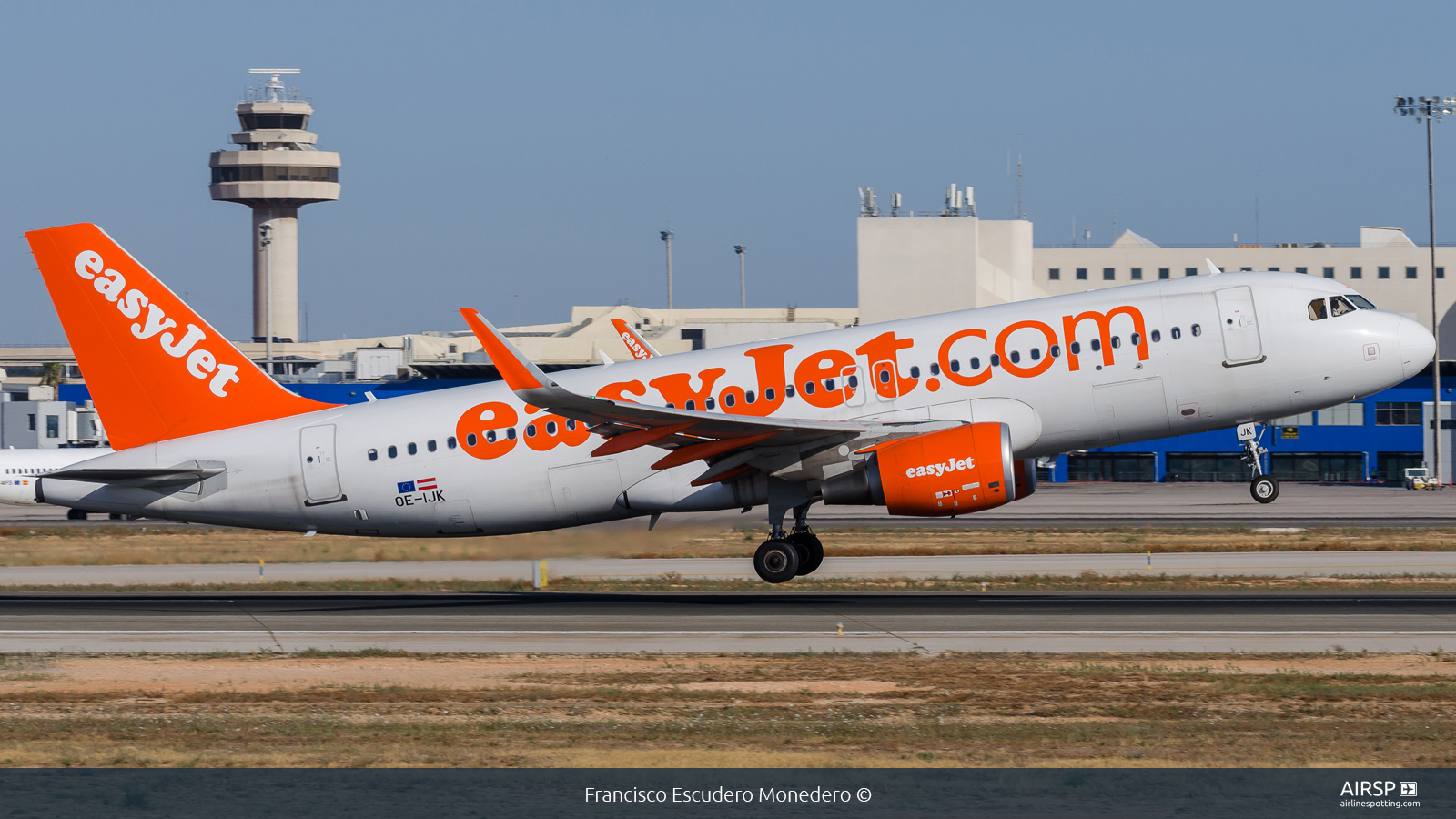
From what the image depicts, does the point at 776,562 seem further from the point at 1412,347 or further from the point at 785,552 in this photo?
the point at 1412,347

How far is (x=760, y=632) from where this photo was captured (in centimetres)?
2645

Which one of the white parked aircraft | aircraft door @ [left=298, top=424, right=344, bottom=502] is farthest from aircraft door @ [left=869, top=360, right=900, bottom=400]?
the white parked aircraft

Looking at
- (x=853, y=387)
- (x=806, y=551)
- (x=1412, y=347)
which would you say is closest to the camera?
(x=1412, y=347)

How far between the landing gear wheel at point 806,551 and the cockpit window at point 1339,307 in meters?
11.1

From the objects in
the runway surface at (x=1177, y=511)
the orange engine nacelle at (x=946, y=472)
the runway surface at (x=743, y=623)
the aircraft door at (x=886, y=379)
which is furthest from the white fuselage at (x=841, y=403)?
the runway surface at (x=1177, y=511)

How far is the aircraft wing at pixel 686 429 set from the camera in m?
26.5

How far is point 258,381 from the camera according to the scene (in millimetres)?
32562

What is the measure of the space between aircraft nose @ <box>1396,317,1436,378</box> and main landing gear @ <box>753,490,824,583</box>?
11939 mm

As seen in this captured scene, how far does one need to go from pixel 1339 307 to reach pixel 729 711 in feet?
54.7

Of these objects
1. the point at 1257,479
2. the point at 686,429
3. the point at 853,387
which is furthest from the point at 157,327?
the point at 1257,479

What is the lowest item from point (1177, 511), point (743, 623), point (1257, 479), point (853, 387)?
point (1177, 511)

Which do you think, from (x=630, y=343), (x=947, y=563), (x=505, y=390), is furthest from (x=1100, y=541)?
(x=505, y=390)

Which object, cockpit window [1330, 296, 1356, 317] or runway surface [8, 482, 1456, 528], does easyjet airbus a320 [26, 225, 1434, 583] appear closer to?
cockpit window [1330, 296, 1356, 317]

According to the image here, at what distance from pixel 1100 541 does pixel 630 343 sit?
20499 mm
